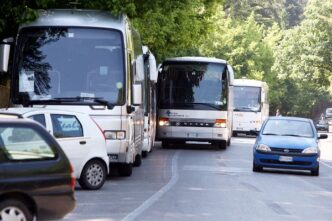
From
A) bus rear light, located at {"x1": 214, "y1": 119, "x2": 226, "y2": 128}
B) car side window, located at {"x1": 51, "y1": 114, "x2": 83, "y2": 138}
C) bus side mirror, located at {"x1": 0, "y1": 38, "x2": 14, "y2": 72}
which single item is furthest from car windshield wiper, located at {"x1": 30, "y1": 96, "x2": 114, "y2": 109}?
bus rear light, located at {"x1": 214, "y1": 119, "x2": 226, "y2": 128}

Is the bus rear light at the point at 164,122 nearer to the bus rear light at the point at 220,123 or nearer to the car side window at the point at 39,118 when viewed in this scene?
the bus rear light at the point at 220,123

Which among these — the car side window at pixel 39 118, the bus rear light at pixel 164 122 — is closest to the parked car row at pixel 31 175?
the car side window at pixel 39 118

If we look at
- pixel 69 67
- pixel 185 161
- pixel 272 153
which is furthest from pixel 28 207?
pixel 185 161

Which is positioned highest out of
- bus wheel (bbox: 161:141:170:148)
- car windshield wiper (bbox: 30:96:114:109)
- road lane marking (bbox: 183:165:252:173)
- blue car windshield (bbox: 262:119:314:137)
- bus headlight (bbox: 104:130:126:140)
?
car windshield wiper (bbox: 30:96:114:109)

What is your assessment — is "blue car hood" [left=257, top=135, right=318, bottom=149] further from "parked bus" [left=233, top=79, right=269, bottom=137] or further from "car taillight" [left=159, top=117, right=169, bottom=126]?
"parked bus" [left=233, top=79, right=269, bottom=137]

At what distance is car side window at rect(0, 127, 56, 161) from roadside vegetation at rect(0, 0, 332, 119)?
10442 mm

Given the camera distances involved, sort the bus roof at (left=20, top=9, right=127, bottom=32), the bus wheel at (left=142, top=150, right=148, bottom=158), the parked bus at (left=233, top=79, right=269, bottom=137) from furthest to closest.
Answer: the parked bus at (left=233, top=79, right=269, bottom=137) → the bus wheel at (left=142, top=150, right=148, bottom=158) → the bus roof at (left=20, top=9, right=127, bottom=32)

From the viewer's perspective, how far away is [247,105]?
55.4m

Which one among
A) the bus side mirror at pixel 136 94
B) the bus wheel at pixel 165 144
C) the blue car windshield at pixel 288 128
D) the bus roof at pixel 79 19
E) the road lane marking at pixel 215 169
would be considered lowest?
the road lane marking at pixel 215 169

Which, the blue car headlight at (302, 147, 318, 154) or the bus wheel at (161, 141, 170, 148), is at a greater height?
the blue car headlight at (302, 147, 318, 154)

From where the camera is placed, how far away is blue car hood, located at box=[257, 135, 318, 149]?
24.3 metres

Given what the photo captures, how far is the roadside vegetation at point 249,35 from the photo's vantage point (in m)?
26.2

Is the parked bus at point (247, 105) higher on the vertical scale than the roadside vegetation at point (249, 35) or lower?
lower

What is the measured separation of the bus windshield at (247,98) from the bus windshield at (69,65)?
1382 inches
